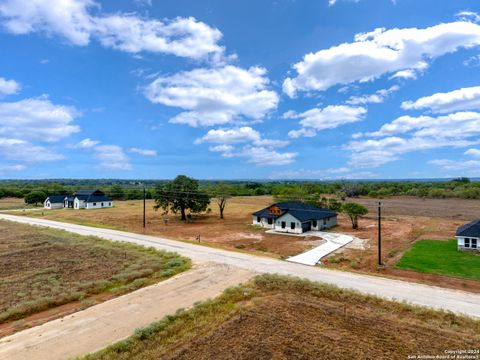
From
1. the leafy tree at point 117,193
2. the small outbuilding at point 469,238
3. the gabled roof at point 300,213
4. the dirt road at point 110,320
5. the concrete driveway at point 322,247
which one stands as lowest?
the dirt road at point 110,320

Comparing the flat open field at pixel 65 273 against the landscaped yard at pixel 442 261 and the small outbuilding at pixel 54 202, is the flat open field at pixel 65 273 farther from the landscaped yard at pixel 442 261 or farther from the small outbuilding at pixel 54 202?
the small outbuilding at pixel 54 202

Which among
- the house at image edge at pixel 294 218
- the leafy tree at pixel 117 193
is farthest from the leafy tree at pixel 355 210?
the leafy tree at pixel 117 193

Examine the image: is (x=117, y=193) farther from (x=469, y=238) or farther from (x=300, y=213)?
(x=469, y=238)

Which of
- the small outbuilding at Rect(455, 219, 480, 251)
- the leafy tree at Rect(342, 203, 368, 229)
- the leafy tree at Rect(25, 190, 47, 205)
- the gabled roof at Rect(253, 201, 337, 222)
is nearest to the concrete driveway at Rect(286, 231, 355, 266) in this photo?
the gabled roof at Rect(253, 201, 337, 222)

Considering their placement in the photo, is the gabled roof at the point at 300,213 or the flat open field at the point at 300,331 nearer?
the flat open field at the point at 300,331

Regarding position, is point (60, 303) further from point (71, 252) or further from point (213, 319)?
point (71, 252)

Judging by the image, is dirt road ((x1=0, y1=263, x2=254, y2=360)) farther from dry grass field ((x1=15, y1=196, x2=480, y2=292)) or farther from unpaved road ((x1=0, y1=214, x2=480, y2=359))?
dry grass field ((x1=15, y1=196, x2=480, y2=292))

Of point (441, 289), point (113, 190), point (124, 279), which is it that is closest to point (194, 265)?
point (124, 279)
